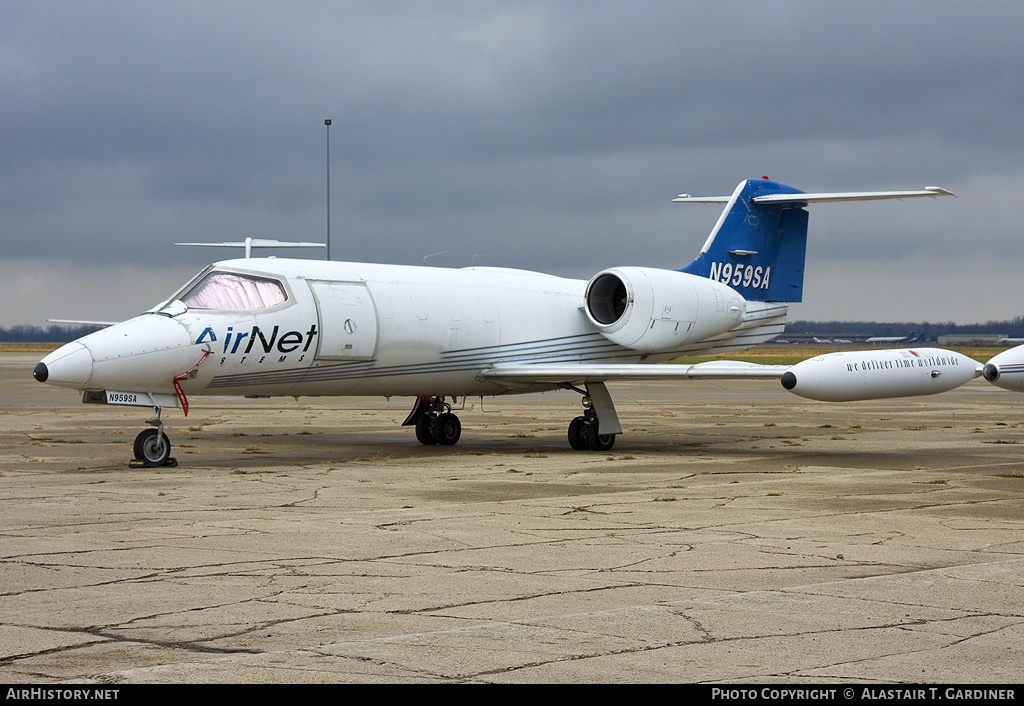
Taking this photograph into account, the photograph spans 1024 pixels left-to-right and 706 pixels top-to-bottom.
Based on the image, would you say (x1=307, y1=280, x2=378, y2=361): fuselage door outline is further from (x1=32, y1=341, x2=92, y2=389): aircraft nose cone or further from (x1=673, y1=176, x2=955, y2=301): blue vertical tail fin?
(x1=673, y1=176, x2=955, y2=301): blue vertical tail fin

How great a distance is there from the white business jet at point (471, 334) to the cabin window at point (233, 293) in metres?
0.02

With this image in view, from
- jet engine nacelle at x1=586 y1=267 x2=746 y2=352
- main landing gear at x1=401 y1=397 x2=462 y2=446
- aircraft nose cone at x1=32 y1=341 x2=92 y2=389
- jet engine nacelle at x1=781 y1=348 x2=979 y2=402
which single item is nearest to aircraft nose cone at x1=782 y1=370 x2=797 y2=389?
jet engine nacelle at x1=781 y1=348 x2=979 y2=402

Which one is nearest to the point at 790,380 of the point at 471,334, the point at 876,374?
the point at 876,374

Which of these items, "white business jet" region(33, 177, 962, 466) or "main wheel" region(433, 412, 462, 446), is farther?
"main wheel" region(433, 412, 462, 446)

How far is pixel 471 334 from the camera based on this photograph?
61.9 feet

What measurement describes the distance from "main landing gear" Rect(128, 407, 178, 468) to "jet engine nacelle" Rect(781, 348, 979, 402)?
787 cm

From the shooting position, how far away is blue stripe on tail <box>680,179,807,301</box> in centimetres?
2228

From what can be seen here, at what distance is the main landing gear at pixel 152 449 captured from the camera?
15258mm

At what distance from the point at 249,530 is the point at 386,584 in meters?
2.66

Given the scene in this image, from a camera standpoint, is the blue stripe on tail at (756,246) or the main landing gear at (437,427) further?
the blue stripe on tail at (756,246)

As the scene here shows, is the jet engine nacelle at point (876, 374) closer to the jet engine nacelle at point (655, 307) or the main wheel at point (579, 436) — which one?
the main wheel at point (579, 436)

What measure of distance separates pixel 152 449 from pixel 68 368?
5.14ft

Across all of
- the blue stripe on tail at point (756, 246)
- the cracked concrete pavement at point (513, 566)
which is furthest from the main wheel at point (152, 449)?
the blue stripe on tail at point (756, 246)
